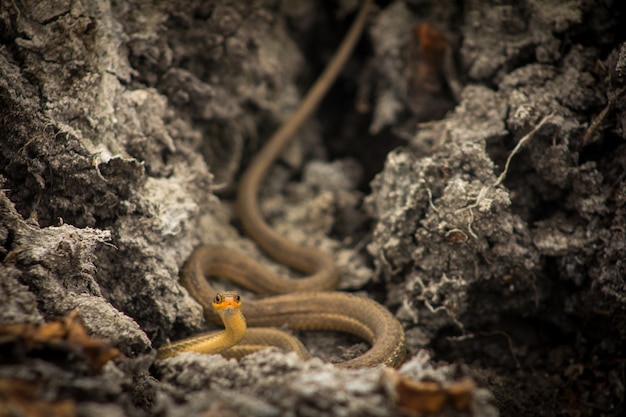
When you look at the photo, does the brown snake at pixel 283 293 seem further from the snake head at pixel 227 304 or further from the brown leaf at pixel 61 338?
the brown leaf at pixel 61 338

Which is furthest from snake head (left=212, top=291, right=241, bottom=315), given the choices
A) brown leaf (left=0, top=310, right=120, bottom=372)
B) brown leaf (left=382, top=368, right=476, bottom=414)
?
brown leaf (left=382, top=368, right=476, bottom=414)

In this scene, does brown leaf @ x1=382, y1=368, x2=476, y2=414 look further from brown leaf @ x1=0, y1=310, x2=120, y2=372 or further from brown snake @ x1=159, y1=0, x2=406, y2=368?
brown leaf @ x1=0, y1=310, x2=120, y2=372

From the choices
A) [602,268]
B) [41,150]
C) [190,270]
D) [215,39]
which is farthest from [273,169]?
[602,268]

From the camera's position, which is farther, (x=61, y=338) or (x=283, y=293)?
(x=283, y=293)

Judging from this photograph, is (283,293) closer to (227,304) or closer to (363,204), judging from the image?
(227,304)

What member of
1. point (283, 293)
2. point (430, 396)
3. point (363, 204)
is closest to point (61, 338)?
point (430, 396)

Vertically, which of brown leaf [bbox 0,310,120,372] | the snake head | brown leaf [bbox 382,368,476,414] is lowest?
brown leaf [bbox 382,368,476,414]

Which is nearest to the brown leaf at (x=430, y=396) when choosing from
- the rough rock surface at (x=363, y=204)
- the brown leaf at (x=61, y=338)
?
the rough rock surface at (x=363, y=204)
